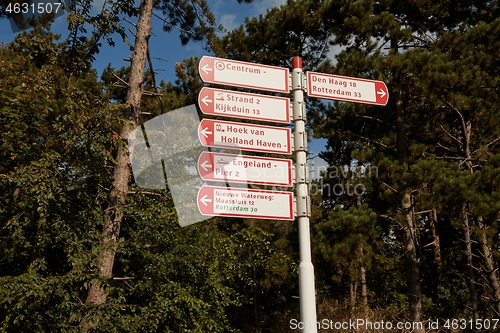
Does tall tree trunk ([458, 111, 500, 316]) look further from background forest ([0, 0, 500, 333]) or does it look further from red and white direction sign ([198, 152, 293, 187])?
red and white direction sign ([198, 152, 293, 187])

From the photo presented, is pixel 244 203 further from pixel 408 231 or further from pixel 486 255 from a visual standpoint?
pixel 486 255

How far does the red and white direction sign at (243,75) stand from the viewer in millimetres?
3834

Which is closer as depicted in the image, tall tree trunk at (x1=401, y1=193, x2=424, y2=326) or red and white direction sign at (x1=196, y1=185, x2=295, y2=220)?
red and white direction sign at (x1=196, y1=185, x2=295, y2=220)

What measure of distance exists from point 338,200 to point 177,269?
1086 cm

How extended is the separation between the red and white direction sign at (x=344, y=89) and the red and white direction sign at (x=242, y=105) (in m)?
0.33

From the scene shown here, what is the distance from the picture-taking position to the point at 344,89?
163 inches

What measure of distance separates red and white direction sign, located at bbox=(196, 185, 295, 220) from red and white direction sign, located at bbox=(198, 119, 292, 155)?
0.38 meters

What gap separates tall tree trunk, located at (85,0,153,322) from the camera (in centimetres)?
655

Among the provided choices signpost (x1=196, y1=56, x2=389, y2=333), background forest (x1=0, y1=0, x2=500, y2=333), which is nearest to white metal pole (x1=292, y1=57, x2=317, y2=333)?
signpost (x1=196, y1=56, x2=389, y2=333)

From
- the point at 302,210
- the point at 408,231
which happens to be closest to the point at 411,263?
the point at 408,231

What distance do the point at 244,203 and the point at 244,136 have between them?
0.57m

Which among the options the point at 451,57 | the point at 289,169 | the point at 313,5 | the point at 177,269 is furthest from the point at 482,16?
the point at 289,169

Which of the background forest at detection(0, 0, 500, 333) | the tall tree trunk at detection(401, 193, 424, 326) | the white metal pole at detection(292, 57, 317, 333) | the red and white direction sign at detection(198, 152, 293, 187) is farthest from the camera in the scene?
the tall tree trunk at detection(401, 193, 424, 326)

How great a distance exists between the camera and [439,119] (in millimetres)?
14664
